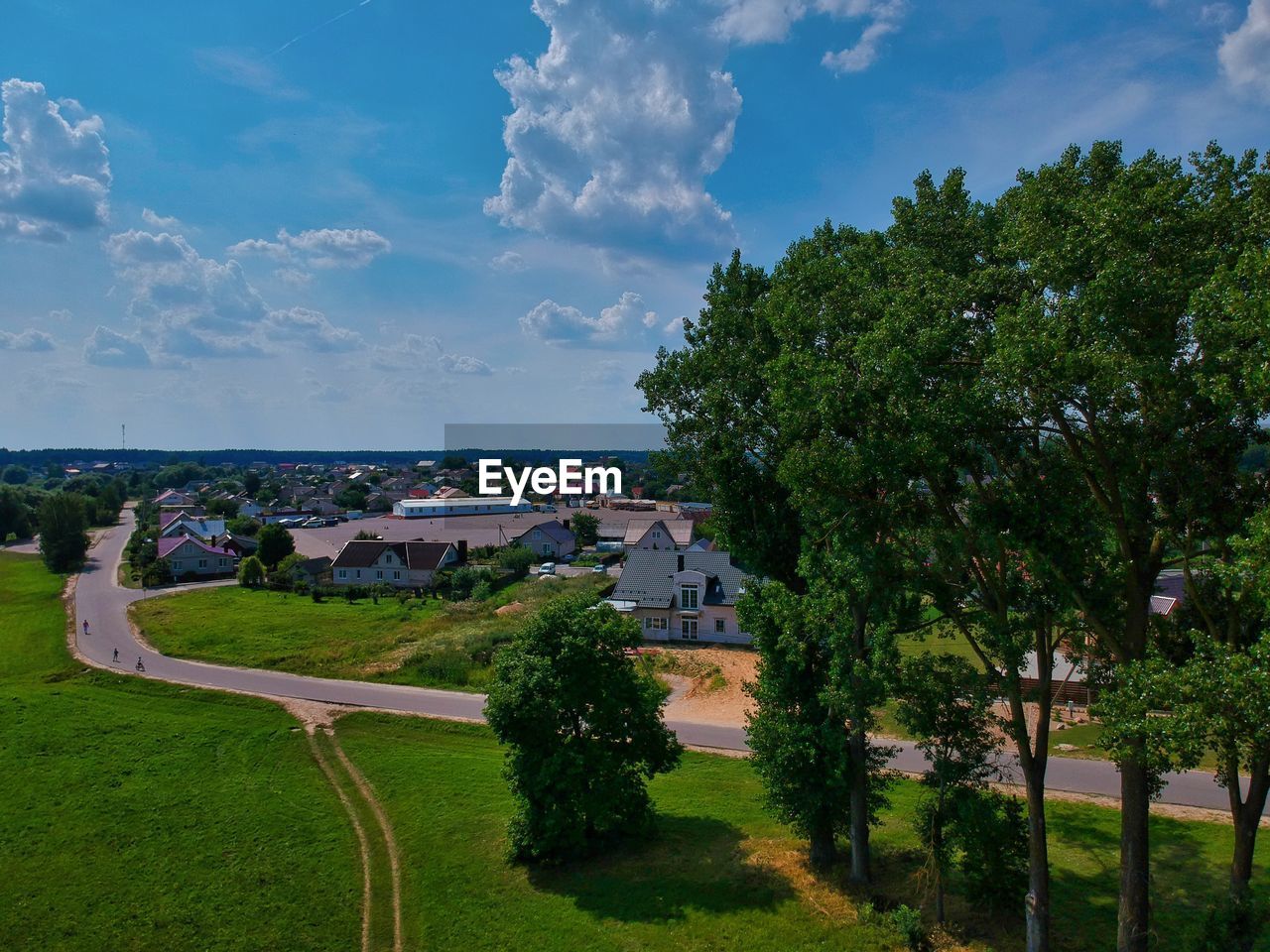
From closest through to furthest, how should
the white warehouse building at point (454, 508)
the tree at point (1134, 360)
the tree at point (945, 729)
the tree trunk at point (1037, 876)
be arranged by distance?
the tree at point (1134, 360)
the tree trunk at point (1037, 876)
the tree at point (945, 729)
the white warehouse building at point (454, 508)

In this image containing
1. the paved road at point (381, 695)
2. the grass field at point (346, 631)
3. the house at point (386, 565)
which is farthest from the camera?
the house at point (386, 565)

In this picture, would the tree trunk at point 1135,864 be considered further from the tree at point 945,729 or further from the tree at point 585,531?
the tree at point 585,531

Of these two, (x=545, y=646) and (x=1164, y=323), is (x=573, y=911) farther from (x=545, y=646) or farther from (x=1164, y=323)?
(x=1164, y=323)

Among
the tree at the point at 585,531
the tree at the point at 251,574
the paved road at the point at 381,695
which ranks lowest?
the paved road at the point at 381,695

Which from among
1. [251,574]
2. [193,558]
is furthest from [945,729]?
[193,558]

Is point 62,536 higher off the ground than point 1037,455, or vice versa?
point 1037,455

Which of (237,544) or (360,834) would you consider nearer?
(360,834)

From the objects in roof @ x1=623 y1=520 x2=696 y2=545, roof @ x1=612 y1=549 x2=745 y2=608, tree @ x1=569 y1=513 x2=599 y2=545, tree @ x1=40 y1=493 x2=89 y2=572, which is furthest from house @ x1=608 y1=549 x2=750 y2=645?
tree @ x1=40 y1=493 x2=89 y2=572

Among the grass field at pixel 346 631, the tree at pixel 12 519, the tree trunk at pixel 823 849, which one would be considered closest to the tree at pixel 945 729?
the tree trunk at pixel 823 849

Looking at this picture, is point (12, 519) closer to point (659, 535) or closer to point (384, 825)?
point (659, 535)
